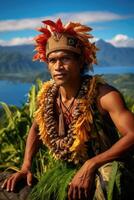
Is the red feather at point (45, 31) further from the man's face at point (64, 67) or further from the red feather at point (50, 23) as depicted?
the man's face at point (64, 67)

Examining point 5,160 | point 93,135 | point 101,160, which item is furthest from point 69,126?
point 5,160

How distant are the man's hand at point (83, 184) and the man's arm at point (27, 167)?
23.7 inches

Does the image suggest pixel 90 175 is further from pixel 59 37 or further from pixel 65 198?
pixel 59 37

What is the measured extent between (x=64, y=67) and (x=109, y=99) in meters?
0.47

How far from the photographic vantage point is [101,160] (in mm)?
3021

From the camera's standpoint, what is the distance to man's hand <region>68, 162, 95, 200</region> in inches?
117

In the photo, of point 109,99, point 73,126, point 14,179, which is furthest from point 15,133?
point 109,99

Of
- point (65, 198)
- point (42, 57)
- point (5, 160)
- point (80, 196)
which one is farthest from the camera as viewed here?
point (5, 160)

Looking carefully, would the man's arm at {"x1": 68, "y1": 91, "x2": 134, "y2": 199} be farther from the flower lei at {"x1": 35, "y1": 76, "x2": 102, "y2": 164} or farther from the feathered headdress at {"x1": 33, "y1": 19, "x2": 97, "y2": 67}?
the feathered headdress at {"x1": 33, "y1": 19, "x2": 97, "y2": 67}

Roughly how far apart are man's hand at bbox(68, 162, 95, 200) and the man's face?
0.74m

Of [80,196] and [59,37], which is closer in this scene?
[80,196]

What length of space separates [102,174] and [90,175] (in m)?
0.10

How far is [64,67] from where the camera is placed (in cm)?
328

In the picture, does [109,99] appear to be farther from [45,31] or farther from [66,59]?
[45,31]
